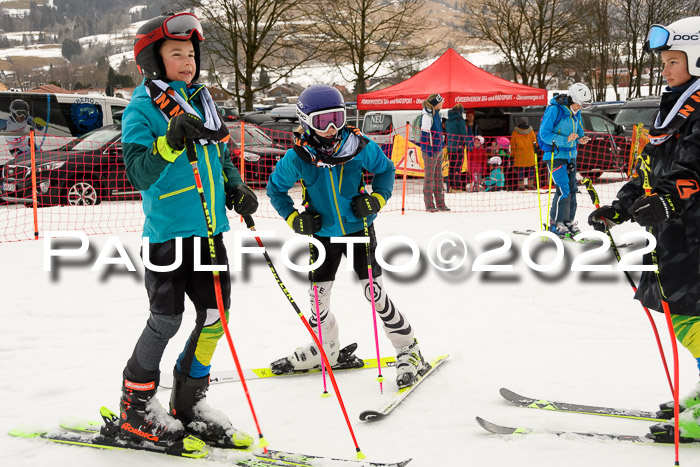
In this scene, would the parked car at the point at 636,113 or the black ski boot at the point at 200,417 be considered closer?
the black ski boot at the point at 200,417

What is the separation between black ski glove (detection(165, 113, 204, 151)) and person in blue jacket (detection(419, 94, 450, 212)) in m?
8.95

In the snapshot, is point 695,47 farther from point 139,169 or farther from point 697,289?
point 139,169

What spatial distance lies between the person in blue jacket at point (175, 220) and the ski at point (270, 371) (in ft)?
2.83

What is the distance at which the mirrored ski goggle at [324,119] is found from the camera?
12.4 ft

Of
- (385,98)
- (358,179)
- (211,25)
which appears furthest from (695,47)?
(211,25)

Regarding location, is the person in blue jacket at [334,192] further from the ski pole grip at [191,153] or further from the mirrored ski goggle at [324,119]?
the ski pole grip at [191,153]

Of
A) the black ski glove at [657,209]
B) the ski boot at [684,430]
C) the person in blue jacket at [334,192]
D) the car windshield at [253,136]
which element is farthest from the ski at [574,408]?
the car windshield at [253,136]

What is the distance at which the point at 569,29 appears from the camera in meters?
36.9

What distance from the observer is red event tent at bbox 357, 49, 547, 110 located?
50.8ft

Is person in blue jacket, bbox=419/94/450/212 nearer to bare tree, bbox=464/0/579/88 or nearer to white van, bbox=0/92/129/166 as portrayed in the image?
white van, bbox=0/92/129/166

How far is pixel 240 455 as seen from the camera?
319cm

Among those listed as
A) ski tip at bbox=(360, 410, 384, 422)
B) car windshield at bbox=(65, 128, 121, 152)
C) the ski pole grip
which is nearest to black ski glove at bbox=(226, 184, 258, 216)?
the ski pole grip

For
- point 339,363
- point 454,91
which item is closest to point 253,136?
point 454,91

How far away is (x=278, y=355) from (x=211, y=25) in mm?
25790
